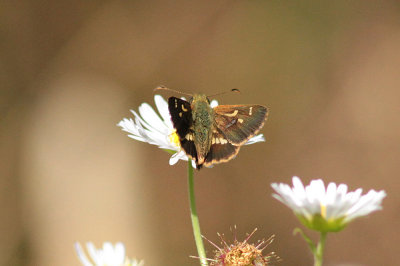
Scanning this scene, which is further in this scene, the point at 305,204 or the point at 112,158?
the point at 112,158

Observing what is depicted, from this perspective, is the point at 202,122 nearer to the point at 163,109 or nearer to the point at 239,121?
the point at 239,121

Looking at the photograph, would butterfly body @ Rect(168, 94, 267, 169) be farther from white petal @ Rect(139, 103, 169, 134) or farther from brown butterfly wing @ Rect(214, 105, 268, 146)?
white petal @ Rect(139, 103, 169, 134)

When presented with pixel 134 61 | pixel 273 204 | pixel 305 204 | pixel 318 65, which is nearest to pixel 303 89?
pixel 318 65

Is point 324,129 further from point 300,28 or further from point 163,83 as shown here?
point 163,83

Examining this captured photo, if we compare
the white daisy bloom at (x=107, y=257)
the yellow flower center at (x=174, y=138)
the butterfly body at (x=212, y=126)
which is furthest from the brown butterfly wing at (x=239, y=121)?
the white daisy bloom at (x=107, y=257)

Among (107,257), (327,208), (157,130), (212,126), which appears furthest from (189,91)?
(327,208)

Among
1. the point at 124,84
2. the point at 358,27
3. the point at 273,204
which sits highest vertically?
the point at 358,27

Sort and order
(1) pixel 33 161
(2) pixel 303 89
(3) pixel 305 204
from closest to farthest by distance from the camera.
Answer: (3) pixel 305 204 < (1) pixel 33 161 < (2) pixel 303 89

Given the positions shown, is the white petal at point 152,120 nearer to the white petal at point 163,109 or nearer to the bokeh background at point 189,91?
the white petal at point 163,109
